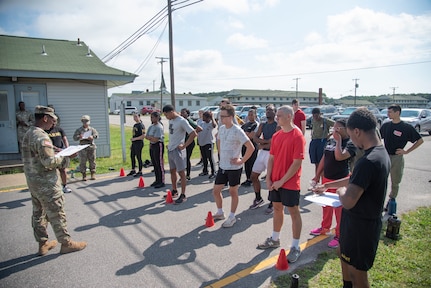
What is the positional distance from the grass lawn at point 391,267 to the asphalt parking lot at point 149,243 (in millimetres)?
205

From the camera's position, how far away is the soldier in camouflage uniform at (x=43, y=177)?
3703 millimetres

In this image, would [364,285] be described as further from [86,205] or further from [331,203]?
[86,205]

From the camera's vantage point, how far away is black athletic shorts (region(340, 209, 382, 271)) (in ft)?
7.68

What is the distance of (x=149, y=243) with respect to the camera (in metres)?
4.34

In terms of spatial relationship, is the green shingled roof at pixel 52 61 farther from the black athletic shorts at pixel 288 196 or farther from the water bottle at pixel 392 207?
the water bottle at pixel 392 207

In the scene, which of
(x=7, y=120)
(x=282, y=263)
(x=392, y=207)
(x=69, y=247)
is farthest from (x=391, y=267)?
(x=7, y=120)

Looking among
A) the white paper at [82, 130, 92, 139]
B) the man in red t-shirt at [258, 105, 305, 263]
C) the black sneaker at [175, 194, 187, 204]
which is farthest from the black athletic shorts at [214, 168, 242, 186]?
the white paper at [82, 130, 92, 139]

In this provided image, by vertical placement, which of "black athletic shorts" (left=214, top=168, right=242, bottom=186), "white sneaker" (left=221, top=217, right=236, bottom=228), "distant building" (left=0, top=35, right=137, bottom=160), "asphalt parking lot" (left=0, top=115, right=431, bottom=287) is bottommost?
"asphalt parking lot" (left=0, top=115, right=431, bottom=287)

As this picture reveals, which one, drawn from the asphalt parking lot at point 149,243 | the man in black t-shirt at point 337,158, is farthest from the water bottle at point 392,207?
the man in black t-shirt at point 337,158

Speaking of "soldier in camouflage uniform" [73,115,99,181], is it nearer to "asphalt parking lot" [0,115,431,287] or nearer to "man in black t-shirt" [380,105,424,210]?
"asphalt parking lot" [0,115,431,287]

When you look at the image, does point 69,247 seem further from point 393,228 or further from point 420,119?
point 420,119

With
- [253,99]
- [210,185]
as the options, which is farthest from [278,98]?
[210,185]

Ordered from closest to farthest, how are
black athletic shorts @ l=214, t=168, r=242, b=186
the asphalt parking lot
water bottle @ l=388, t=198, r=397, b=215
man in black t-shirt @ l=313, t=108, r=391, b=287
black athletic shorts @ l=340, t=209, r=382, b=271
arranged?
man in black t-shirt @ l=313, t=108, r=391, b=287
black athletic shorts @ l=340, t=209, r=382, b=271
the asphalt parking lot
black athletic shorts @ l=214, t=168, r=242, b=186
water bottle @ l=388, t=198, r=397, b=215

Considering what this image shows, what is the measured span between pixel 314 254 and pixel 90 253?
10.5 feet
